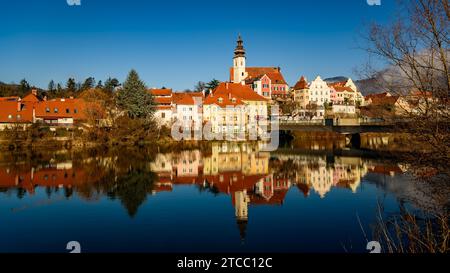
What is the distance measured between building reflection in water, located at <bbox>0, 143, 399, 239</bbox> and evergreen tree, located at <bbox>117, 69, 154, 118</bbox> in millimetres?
19448

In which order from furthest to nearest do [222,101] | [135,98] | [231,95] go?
[231,95]
[222,101]
[135,98]

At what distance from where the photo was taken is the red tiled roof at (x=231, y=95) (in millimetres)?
57656

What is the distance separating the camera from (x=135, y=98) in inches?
2099

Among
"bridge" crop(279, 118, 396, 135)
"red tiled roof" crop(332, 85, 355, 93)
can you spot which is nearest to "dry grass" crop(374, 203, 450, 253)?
"bridge" crop(279, 118, 396, 135)

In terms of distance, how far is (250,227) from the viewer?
43.4 ft

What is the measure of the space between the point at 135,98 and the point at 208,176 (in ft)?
101

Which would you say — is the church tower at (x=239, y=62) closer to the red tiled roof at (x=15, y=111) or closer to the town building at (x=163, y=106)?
the town building at (x=163, y=106)

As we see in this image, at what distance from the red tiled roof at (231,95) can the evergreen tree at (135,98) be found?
861 cm

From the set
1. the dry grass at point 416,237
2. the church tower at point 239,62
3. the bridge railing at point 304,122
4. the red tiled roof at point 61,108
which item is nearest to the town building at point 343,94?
the church tower at point 239,62

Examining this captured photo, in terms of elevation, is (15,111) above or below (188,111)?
below

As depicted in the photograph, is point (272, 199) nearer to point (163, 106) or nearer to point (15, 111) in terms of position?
point (15, 111)

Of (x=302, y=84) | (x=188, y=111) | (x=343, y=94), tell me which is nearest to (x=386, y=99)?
(x=188, y=111)

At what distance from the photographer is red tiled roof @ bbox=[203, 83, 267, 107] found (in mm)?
57656
